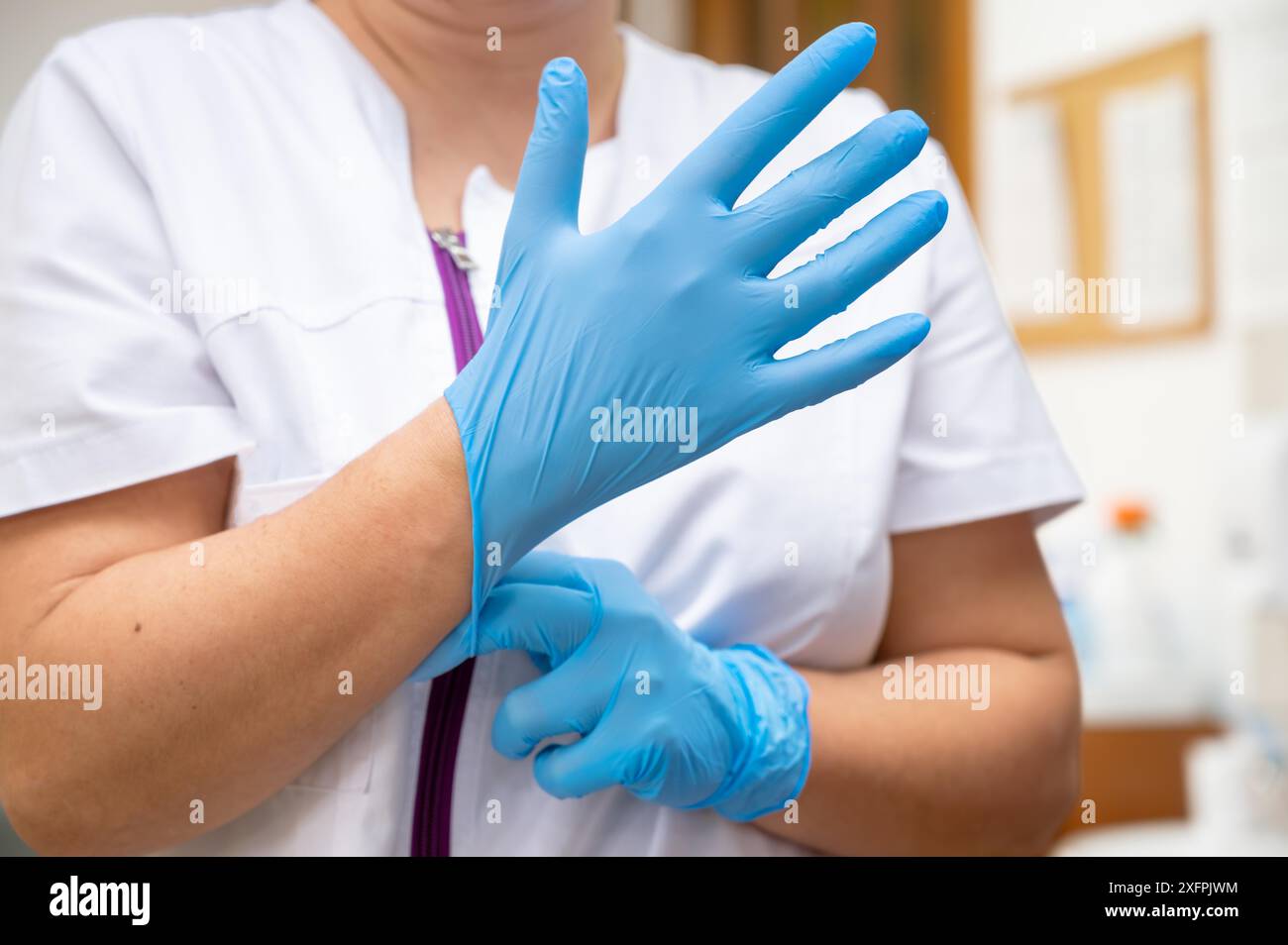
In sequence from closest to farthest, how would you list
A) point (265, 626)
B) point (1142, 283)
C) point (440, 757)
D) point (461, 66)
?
point (265, 626) → point (440, 757) → point (461, 66) → point (1142, 283)

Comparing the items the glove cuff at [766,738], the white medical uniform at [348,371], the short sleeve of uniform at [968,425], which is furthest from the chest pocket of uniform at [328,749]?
the short sleeve of uniform at [968,425]

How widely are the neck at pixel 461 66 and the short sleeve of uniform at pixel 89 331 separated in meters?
0.19

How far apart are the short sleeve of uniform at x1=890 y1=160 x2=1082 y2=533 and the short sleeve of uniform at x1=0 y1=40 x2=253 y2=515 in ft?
1.51

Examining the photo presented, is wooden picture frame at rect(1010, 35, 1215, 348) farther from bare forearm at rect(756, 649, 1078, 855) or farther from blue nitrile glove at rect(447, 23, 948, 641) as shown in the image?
blue nitrile glove at rect(447, 23, 948, 641)

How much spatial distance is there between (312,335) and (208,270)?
2.9 inches

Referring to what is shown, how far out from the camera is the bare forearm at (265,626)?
2.00ft

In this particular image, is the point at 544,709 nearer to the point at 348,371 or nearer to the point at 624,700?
the point at 624,700

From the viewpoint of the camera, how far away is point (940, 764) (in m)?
0.79

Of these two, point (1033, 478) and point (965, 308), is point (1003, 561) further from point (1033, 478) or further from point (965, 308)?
point (965, 308)

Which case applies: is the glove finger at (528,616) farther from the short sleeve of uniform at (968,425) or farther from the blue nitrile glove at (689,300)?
the short sleeve of uniform at (968,425)

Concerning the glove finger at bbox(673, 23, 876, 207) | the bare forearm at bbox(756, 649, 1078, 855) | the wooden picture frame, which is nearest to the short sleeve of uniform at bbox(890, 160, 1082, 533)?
the bare forearm at bbox(756, 649, 1078, 855)

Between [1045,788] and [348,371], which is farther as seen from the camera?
[1045,788]

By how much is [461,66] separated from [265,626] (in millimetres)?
436

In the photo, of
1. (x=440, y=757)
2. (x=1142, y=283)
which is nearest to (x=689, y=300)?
(x=440, y=757)
